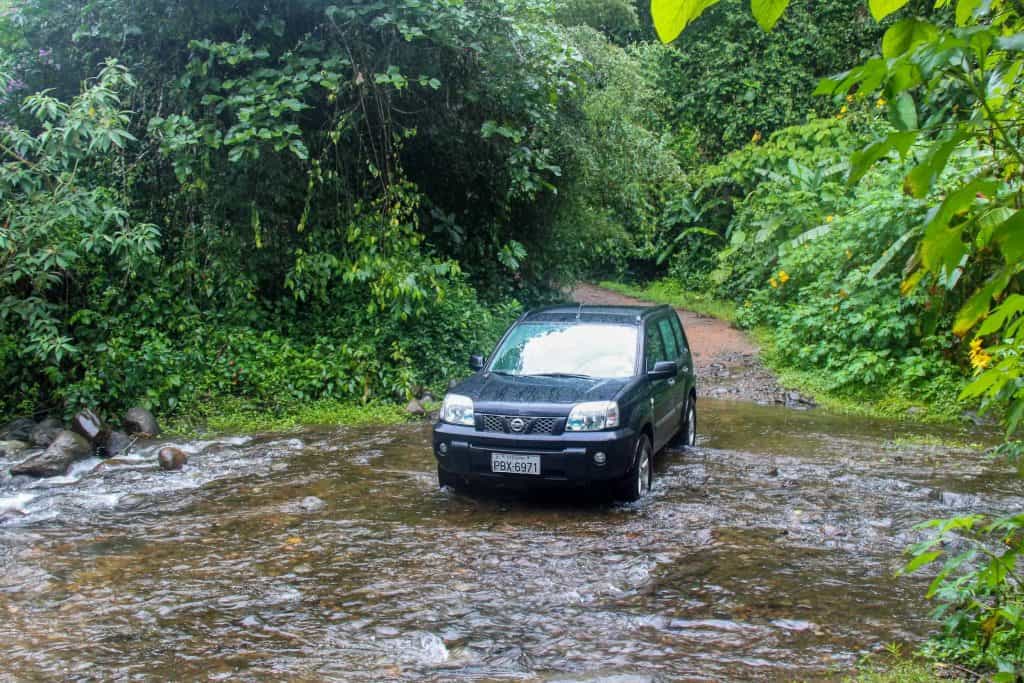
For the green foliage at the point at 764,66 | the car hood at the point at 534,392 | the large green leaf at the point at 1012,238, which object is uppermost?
the green foliage at the point at 764,66

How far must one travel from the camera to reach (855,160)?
6.19 ft

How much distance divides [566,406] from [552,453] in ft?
1.38

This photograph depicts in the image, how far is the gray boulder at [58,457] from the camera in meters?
9.20

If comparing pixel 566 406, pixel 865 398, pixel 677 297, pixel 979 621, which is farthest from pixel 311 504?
pixel 677 297

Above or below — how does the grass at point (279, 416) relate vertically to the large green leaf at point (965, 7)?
below

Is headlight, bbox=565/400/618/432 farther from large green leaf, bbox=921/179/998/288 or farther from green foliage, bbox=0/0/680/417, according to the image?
large green leaf, bbox=921/179/998/288

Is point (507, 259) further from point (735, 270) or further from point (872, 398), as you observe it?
point (735, 270)

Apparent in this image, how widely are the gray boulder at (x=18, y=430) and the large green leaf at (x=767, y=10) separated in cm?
1079

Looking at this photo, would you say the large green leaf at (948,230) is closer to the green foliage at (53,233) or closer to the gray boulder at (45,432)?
the green foliage at (53,233)

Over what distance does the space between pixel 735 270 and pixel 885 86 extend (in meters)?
19.7

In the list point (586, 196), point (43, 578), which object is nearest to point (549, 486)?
point (43, 578)

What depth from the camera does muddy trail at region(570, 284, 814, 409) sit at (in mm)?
13734

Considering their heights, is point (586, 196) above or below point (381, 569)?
above

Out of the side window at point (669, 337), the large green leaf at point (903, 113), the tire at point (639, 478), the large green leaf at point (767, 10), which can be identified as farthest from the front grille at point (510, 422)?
the large green leaf at point (767, 10)
